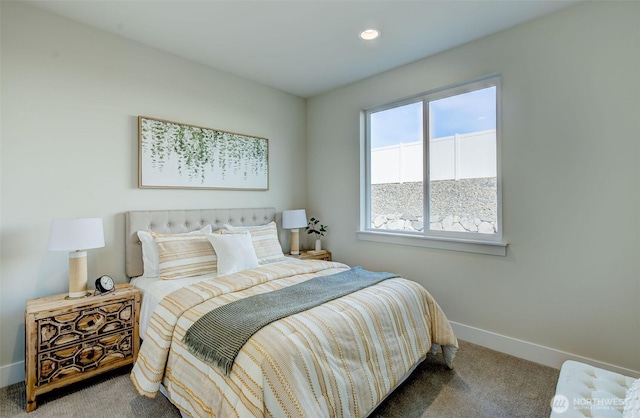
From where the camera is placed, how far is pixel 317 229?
4.08 m

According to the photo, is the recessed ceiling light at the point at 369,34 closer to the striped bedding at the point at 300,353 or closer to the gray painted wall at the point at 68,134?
the gray painted wall at the point at 68,134

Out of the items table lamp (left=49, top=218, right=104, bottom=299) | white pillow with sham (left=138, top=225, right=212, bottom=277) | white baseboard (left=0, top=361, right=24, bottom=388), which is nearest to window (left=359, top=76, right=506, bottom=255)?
white pillow with sham (left=138, top=225, right=212, bottom=277)

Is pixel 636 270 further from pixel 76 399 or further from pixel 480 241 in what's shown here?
pixel 76 399

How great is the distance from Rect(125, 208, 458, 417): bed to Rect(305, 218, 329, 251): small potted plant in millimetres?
1141

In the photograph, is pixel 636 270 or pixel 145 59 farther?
pixel 145 59

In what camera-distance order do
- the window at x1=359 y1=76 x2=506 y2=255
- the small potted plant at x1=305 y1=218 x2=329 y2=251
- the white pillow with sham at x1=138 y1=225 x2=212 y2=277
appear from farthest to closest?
the small potted plant at x1=305 y1=218 x2=329 y2=251 < the window at x1=359 y1=76 x2=506 y2=255 < the white pillow with sham at x1=138 y1=225 x2=212 y2=277

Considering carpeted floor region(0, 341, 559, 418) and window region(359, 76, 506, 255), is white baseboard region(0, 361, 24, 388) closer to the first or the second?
carpeted floor region(0, 341, 559, 418)

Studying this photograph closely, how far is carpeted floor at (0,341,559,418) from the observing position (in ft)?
6.10

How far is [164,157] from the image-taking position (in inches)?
112

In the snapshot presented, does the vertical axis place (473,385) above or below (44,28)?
below

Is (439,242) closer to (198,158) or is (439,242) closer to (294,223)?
(294,223)

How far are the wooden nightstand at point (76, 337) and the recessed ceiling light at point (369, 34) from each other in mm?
2760

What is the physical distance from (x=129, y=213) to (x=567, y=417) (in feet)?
10.1

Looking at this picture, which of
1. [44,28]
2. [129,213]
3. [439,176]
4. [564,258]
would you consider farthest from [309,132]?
[564,258]
